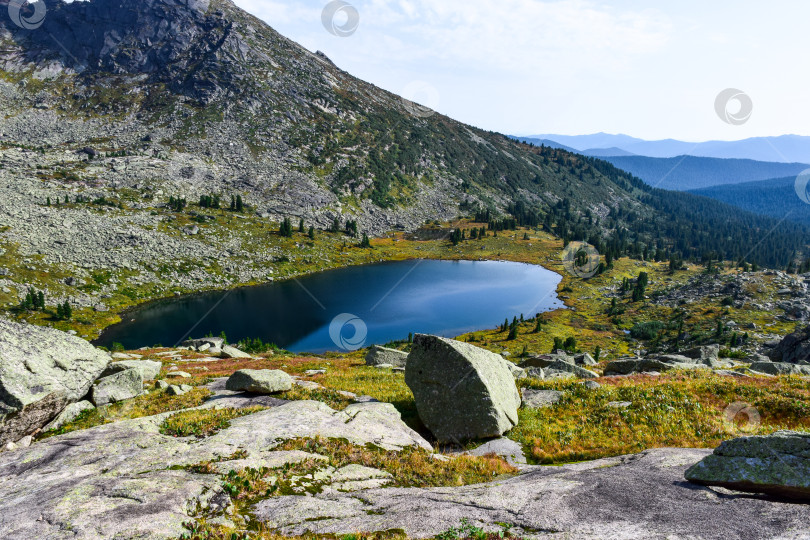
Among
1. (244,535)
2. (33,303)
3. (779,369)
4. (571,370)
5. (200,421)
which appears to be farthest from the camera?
(33,303)

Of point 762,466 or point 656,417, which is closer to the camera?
point 762,466

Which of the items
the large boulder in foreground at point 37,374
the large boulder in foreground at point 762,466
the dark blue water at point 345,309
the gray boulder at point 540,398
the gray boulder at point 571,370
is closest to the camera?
the large boulder in foreground at point 762,466

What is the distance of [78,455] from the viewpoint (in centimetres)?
1224

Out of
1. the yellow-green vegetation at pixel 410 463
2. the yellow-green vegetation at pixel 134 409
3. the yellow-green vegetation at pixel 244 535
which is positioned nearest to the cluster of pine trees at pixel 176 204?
the yellow-green vegetation at pixel 134 409

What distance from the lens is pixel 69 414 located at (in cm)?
1817

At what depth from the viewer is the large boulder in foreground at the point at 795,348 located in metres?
46.9

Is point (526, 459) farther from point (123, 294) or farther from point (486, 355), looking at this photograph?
point (123, 294)

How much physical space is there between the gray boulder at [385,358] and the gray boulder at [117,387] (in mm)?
24913

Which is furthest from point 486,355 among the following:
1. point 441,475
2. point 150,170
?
point 150,170

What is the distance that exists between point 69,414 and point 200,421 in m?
7.72

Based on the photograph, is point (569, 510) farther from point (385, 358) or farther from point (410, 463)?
point (385, 358)

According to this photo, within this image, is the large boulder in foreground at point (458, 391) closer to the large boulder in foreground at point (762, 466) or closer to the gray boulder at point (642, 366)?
the large boulder in foreground at point (762, 466)

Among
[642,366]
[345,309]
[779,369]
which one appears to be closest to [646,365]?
[642,366]

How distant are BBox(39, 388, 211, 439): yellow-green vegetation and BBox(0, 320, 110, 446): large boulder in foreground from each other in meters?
1.06
